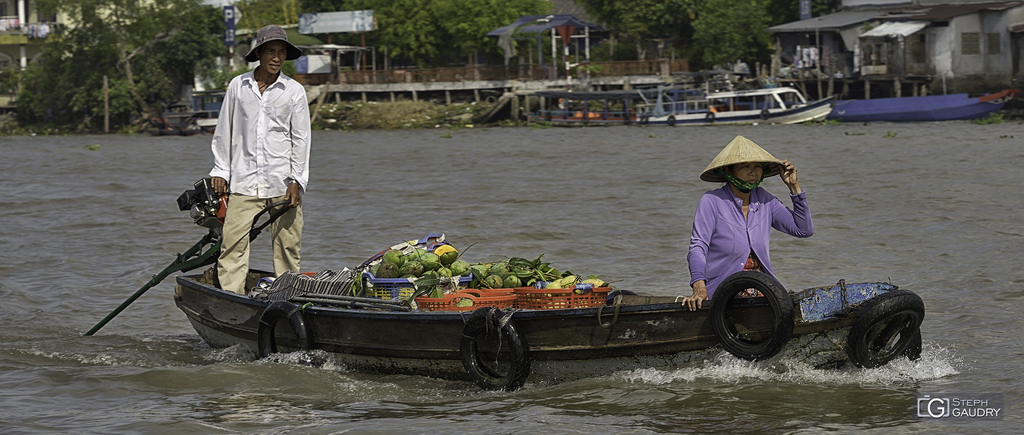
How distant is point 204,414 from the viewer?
23.1ft

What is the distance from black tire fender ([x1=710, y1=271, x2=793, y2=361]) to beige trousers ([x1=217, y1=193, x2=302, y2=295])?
300 cm

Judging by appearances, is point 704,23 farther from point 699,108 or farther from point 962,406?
point 962,406

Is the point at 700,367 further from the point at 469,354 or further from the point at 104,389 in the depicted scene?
the point at 104,389

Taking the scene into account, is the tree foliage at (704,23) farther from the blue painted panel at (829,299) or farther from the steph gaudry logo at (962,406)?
the blue painted panel at (829,299)

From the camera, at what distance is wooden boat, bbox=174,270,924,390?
247 inches

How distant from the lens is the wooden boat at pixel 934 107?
→ 1578 inches

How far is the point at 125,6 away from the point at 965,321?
178ft

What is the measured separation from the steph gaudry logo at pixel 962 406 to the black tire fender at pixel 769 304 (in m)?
0.98

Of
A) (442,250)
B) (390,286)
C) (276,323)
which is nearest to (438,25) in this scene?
(442,250)

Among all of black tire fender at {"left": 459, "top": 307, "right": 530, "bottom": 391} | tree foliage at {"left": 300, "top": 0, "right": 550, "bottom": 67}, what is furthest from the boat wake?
tree foliage at {"left": 300, "top": 0, "right": 550, "bottom": 67}

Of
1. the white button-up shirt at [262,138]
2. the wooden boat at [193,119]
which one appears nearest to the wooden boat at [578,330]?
the white button-up shirt at [262,138]

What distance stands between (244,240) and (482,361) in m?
1.96

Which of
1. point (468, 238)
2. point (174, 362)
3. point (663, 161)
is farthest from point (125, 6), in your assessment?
point (174, 362)

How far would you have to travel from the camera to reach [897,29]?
144 ft
